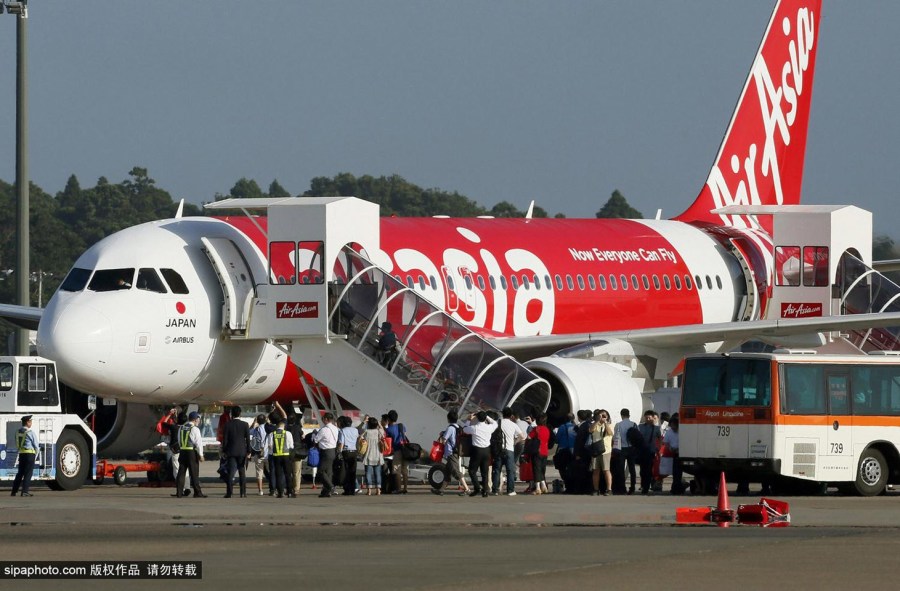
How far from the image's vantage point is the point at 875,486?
2564 centimetres

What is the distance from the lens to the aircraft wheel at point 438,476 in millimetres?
25953

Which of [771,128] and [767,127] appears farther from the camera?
[771,128]

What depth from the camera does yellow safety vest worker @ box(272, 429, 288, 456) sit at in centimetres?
2536

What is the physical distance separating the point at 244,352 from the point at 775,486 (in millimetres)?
8665

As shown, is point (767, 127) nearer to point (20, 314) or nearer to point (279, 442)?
point (20, 314)

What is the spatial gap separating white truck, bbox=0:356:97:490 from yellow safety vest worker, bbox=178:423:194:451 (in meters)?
2.79

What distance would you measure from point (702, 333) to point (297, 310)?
7.75m

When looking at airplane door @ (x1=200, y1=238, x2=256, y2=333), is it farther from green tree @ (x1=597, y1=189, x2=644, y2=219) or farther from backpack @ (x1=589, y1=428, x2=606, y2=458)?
green tree @ (x1=597, y1=189, x2=644, y2=219)

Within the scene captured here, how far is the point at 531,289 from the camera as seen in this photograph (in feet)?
105

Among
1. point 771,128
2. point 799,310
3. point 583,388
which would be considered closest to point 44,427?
point 583,388

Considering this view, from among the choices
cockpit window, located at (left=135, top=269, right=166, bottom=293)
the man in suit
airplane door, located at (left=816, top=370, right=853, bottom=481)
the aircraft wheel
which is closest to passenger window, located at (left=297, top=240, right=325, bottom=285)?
cockpit window, located at (left=135, top=269, right=166, bottom=293)

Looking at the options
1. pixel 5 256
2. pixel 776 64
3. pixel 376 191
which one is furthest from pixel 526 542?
pixel 376 191

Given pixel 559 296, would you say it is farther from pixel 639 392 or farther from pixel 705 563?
pixel 705 563

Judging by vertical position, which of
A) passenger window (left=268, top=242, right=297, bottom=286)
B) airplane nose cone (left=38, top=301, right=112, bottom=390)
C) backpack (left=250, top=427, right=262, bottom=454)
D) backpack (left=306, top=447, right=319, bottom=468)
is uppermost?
passenger window (left=268, top=242, right=297, bottom=286)
